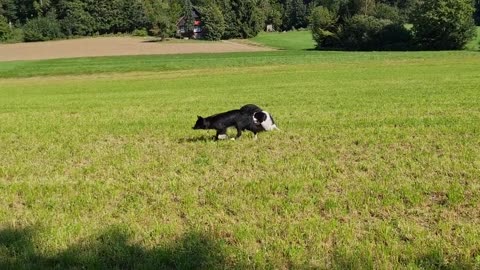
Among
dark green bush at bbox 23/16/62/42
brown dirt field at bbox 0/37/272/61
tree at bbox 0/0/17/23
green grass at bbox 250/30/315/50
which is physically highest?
tree at bbox 0/0/17/23

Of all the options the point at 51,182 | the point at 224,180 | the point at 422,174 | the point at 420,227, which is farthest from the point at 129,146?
the point at 420,227

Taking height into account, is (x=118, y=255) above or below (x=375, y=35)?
above

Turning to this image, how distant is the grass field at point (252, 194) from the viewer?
228 inches

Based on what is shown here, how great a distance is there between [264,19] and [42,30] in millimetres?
58827

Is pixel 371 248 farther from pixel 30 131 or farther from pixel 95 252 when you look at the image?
pixel 30 131

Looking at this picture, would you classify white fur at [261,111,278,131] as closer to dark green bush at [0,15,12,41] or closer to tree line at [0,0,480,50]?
tree line at [0,0,480,50]

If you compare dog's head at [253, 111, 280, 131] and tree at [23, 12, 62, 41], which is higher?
dog's head at [253, 111, 280, 131]

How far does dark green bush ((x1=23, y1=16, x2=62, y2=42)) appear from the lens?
12244 centimetres

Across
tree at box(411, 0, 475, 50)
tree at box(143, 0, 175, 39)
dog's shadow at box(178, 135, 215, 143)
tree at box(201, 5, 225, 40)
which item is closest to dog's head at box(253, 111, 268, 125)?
dog's shadow at box(178, 135, 215, 143)

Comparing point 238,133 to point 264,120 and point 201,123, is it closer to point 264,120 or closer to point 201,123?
point 264,120

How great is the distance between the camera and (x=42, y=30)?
12388 cm

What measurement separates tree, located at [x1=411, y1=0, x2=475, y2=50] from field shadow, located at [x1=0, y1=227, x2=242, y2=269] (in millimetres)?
83324

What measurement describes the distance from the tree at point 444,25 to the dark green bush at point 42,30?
8577cm

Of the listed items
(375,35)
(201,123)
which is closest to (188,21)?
(375,35)
